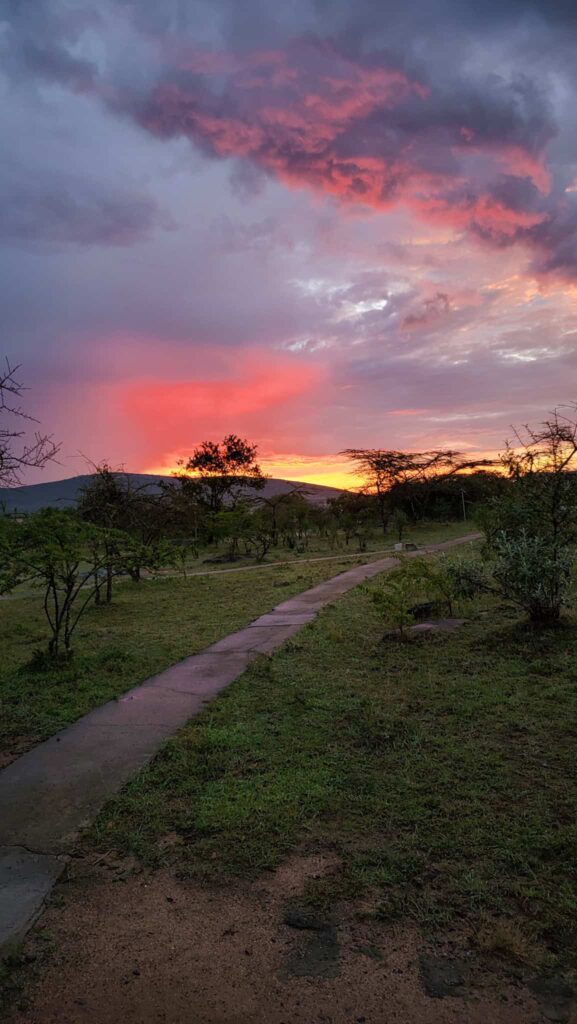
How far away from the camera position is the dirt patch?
6.70 ft

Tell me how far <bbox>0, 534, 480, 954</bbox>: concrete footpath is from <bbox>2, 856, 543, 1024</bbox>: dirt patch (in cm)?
25

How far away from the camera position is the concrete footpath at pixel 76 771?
9.15 ft

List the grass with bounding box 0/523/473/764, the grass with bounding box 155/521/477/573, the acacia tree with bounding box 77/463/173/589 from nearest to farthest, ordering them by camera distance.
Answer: the grass with bounding box 0/523/473/764 < the acacia tree with bounding box 77/463/173/589 < the grass with bounding box 155/521/477/573

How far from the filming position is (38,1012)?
207 cm

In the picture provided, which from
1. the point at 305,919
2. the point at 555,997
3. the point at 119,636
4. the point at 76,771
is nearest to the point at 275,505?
the point at 119,636

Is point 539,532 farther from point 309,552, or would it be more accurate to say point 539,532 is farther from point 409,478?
point 409,478

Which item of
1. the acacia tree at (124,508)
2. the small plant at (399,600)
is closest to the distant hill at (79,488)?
the acacia tree at (124,508)

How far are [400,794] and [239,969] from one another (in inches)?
60.2

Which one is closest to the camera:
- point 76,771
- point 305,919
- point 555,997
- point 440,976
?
point 555,997

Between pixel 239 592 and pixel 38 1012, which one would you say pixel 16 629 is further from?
pixel 38 1012

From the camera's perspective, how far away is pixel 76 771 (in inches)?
157

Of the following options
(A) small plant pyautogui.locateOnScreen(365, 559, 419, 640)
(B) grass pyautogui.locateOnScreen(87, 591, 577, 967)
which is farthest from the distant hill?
(A) small plant pyautogui.locateOnScreen(365, 559, 419, 640)

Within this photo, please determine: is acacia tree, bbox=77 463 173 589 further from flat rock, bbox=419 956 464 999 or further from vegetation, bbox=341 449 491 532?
vegetation, bbox=341 449 491 532

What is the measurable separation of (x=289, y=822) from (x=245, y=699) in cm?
227
